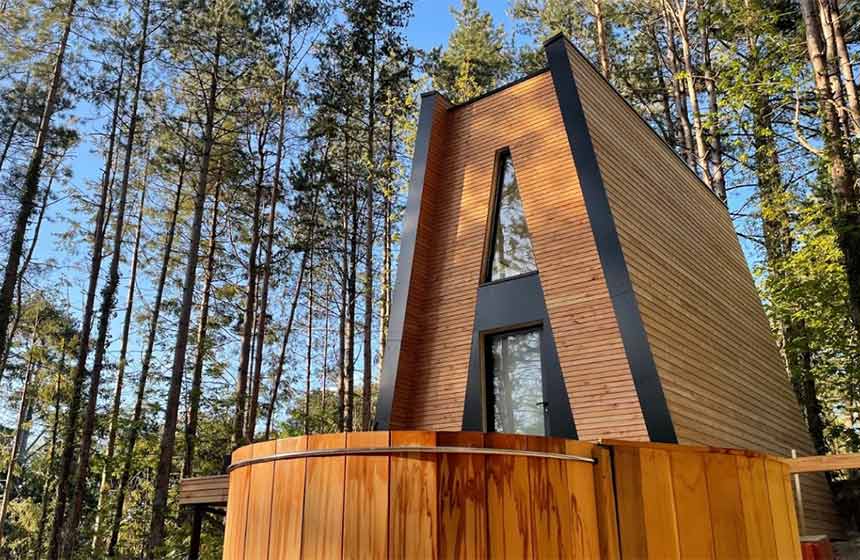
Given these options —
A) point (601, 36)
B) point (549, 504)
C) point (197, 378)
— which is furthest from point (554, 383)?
point (601, 36)

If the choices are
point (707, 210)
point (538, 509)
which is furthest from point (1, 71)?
point (538, 509)

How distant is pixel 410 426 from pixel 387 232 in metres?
11.3

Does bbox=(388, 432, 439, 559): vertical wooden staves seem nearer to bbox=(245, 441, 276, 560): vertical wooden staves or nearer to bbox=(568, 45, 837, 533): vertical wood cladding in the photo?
bbox=(245, 441, 276, 560): vertical wooden staves

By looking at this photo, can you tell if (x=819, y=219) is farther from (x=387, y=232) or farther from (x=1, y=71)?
(x=1, y=71)

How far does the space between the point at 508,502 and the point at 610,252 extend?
13.5 feet

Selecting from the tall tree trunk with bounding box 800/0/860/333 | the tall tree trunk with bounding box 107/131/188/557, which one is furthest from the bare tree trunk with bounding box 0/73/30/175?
the tall tree trunk with bounding box 800/0/860/333

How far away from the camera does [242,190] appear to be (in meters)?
17.9

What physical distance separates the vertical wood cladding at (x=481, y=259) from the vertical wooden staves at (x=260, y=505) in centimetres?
374

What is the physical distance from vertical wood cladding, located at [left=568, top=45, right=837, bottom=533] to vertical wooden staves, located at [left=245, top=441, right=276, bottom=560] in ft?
13.1

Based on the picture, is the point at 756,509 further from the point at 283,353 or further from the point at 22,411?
the point at 22,411

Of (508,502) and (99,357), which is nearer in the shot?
(508,502)

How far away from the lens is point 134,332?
18.6 meters

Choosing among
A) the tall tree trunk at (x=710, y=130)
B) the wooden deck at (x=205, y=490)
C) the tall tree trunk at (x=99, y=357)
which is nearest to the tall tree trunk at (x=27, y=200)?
the tall tree trunk at (x=99, y=357)

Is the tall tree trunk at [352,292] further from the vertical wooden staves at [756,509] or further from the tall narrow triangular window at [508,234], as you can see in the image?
the vertical wooden staves at [756,509]
